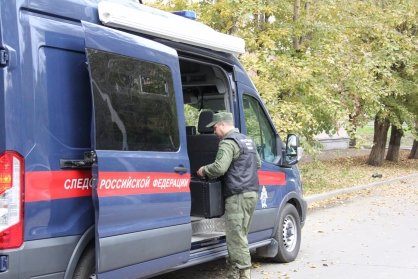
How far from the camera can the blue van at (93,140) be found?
11.9ft

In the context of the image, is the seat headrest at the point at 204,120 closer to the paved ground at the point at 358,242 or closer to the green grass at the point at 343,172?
the paved ground at the point at 358,242

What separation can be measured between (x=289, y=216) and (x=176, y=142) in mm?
2822

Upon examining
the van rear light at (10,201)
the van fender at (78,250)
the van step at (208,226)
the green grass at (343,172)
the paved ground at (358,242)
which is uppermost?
the van rear light at (10,201)

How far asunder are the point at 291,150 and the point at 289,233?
1125mm

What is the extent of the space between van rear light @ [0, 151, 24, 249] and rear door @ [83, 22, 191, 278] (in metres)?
0.57

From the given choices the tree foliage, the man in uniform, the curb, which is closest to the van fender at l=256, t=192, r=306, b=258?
the man in uniform

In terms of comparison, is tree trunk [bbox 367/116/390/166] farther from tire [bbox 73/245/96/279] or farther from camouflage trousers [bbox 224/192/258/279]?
tire [bbox 73/245/96/279]

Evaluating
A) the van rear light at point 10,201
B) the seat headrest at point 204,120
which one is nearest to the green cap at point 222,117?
the seat headrest at point 204,120

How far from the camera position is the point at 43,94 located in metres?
3.82

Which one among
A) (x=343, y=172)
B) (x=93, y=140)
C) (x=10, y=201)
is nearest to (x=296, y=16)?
(x=343, y=172)

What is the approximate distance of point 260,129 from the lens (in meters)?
6.88

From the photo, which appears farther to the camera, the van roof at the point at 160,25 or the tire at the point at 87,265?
the van roof at the point at 160,25

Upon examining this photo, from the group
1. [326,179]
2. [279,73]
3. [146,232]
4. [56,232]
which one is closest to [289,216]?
[146,232]

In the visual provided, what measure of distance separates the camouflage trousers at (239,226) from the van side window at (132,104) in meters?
1.05
